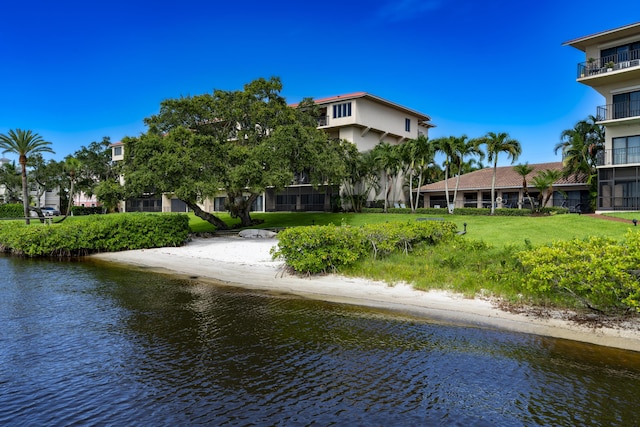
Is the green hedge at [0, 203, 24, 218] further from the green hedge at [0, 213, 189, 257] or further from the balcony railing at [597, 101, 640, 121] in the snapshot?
the balcony railing at [597, 101, 640, 121]

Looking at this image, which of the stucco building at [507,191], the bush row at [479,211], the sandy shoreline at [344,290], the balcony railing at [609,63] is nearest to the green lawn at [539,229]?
the bush row at [479,211]

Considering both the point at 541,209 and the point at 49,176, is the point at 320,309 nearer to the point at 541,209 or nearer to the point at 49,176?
the point at 541,209

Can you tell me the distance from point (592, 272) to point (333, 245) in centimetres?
875

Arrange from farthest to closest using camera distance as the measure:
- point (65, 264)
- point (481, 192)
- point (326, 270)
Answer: point (481, 192), point (65, 264), point (326, 270)

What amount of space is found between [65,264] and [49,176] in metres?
63.2

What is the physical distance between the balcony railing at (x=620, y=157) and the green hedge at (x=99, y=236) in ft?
112

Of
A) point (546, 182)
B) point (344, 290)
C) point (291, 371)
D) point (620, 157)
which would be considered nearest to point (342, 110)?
point (546, 182)

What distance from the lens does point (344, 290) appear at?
1507cm

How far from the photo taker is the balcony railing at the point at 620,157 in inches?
1405

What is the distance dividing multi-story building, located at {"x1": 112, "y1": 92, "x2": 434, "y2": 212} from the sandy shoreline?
81.6 ft

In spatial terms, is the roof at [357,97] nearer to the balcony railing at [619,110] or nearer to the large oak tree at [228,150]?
the large oak tree at [228,150]

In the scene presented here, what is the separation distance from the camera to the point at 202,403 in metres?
7.14

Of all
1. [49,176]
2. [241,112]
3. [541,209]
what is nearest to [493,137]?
[541,209]

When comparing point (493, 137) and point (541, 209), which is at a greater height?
point (493, 137)
